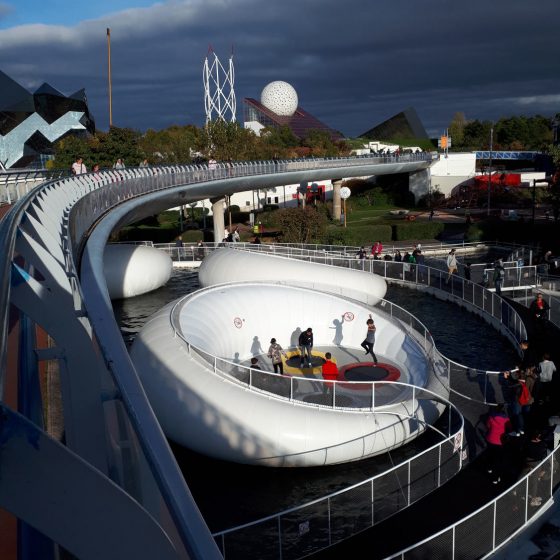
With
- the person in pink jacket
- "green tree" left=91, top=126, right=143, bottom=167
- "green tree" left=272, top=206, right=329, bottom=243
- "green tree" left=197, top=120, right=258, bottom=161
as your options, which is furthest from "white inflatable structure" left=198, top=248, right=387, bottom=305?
"green tree" left=197, top=120, right=258, bottom=161

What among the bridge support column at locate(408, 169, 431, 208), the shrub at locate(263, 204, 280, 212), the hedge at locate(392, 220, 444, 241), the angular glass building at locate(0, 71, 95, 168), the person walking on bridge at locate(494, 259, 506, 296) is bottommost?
the person walking on bridge at locate(494, 259, 506, 296)

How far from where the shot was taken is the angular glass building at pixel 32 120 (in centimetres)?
7175

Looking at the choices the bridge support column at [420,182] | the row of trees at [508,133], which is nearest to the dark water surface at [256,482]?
the bridge support column at [420,182]

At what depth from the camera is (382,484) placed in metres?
12.0

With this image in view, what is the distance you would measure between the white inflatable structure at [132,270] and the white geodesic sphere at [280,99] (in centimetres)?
8556

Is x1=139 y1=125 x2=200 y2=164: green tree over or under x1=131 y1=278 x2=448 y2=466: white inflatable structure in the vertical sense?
over

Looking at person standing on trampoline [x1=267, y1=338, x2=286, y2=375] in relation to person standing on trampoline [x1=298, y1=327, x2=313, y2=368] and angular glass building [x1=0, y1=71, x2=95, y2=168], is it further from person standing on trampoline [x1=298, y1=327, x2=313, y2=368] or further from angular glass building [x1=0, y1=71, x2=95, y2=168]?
angular glass building [x1=0, y1=71, x2=95, y2=168]

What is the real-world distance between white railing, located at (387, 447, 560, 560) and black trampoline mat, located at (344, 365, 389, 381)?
791cm

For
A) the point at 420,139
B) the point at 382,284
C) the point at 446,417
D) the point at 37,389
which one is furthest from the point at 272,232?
the point at 420,139

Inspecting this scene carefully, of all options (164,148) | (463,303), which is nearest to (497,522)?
(463,303)

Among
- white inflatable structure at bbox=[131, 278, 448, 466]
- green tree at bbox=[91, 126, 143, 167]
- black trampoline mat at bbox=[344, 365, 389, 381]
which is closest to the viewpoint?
white inflatable structure at bbox=[131, 278, 448, 466]

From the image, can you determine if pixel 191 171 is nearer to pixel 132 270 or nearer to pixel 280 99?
pixel 132 270

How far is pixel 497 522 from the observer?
10922 mm

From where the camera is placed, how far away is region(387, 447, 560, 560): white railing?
9.98 metres
